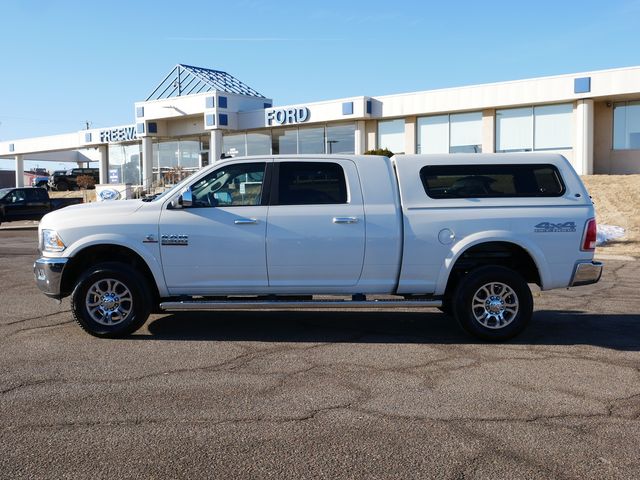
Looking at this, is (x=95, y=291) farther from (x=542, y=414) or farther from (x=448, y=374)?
(x=542, y=414)

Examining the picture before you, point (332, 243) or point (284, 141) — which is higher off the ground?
point (284, 141)

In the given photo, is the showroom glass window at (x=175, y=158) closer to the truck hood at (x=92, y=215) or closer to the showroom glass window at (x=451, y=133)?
the showroom glass window at (x=451, y=133)

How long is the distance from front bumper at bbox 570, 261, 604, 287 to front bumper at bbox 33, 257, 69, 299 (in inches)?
218

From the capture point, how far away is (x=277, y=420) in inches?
185

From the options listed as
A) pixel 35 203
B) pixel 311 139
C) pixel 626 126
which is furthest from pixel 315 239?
pixel 311 139

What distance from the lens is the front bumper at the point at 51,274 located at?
7191 millimetres

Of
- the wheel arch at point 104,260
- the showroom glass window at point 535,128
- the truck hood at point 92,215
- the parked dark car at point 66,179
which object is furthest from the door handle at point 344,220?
the parked dark car at point 66,179

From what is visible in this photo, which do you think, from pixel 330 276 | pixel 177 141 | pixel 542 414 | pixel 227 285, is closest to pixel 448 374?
pixel 542 414

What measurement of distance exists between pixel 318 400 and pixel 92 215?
3.61 meters

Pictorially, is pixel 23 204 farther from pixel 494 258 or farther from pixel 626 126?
pixel 626 126

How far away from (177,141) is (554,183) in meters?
39.1

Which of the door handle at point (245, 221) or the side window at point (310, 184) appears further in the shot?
the side window at point (310, 184)

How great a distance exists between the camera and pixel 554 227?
7.16m

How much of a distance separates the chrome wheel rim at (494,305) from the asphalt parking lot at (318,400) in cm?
27
